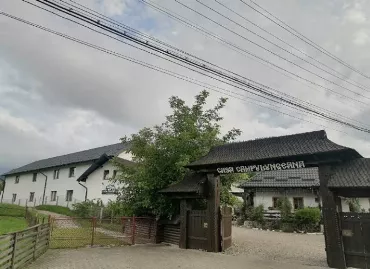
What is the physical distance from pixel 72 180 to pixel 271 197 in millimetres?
22247

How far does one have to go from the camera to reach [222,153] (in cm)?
1548

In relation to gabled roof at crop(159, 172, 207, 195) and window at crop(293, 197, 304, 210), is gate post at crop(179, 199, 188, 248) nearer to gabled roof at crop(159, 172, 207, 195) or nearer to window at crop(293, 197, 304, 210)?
gabled roof at crop(159, 172, 207, 195)

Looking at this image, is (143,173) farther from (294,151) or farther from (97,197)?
(97,197)

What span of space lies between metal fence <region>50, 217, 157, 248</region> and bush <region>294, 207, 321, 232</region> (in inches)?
481

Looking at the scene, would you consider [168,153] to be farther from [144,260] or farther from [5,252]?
[5,252]

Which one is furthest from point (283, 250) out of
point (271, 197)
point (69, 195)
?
point (69, 195)

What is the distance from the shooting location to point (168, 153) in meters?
17.3

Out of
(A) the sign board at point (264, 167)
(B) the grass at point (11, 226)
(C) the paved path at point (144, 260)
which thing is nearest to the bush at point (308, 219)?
(A) the sign board at point (264, 167)

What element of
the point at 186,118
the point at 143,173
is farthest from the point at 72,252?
the point at 186,118

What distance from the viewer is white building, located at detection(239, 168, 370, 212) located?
2544 centimetres

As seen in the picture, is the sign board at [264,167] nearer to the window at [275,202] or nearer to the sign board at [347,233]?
the sign board at [347,233]

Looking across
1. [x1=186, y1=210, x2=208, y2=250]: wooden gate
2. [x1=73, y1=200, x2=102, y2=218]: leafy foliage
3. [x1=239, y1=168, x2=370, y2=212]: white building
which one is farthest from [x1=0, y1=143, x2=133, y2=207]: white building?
[x1=239, y1=168, x2=370, y2=212]: white building

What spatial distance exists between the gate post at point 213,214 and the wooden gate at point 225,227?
225mm

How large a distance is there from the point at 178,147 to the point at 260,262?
760 centimetres
